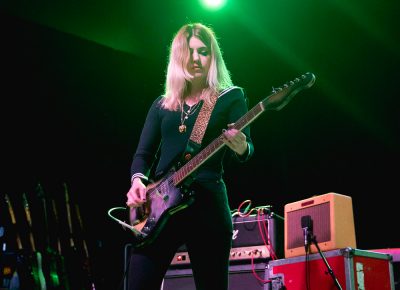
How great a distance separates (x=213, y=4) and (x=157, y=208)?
15.7 feet

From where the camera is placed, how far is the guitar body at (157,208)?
6.73 feet

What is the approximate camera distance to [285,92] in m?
2.32

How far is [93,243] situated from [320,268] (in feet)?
30.7

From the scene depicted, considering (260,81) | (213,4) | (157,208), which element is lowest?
(157,208)

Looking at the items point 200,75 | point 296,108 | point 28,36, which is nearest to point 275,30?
point 296,108

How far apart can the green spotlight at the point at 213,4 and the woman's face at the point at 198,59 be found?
401cm

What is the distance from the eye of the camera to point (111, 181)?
10.2m

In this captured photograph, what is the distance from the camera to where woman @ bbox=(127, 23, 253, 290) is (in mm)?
2025

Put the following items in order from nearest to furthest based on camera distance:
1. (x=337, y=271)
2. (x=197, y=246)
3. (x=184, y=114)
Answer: (x=197, y=246) → (x=184, y=114) → (x=337, y=271)

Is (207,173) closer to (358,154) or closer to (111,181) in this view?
(358,154)

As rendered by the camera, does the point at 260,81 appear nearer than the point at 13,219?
Yes

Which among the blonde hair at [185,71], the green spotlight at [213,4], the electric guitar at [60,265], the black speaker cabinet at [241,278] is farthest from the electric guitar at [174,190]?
the electric guitar at [60,265]

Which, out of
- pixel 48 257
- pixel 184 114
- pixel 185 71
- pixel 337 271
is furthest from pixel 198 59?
pixel 48 257

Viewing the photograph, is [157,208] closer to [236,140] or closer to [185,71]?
[236,140]
